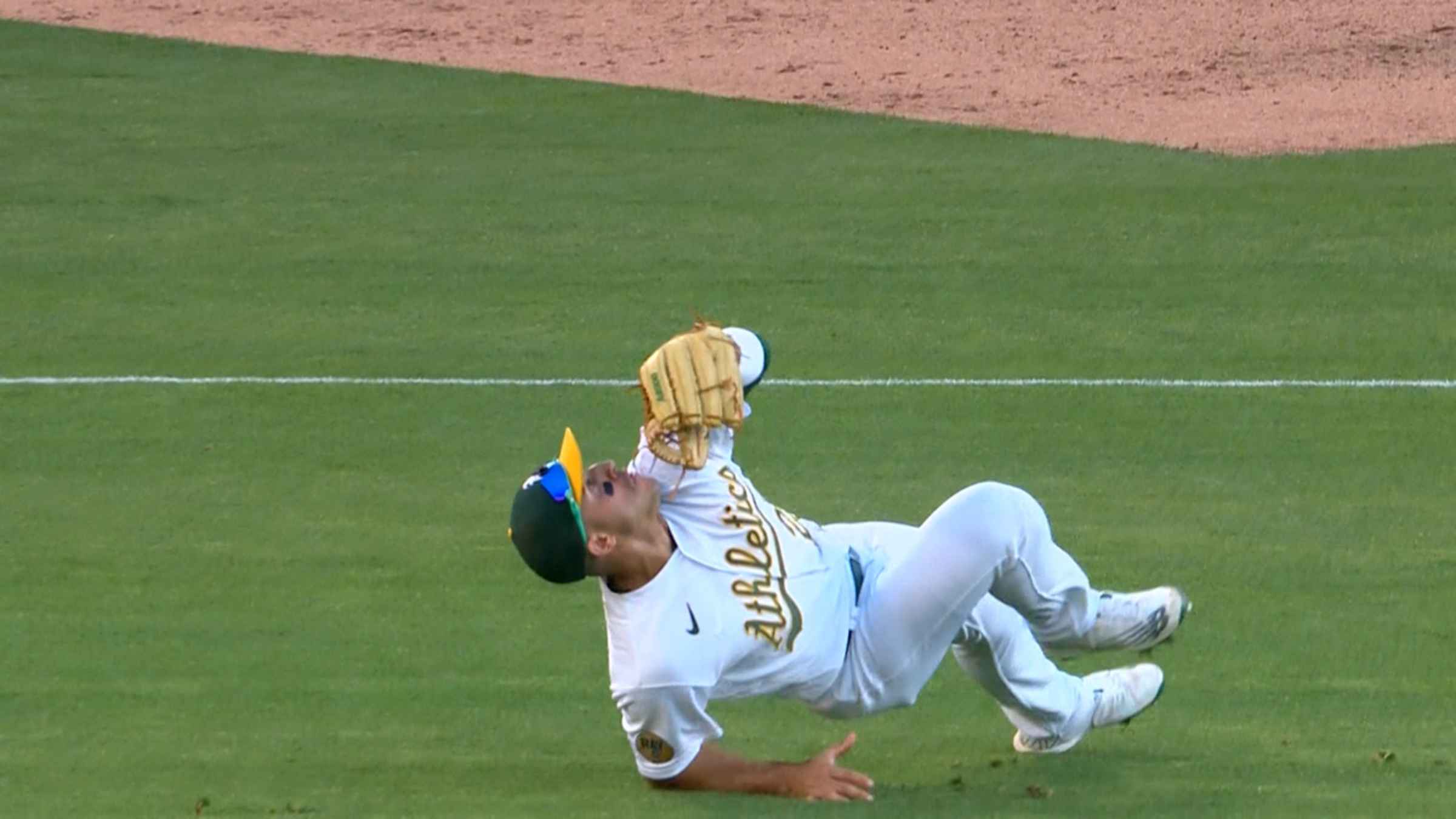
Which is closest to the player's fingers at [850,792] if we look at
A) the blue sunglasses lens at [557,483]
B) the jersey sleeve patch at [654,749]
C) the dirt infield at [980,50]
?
the jersey sleeve patch at [654,749]

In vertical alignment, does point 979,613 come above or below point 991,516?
below

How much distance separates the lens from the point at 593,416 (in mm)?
9562

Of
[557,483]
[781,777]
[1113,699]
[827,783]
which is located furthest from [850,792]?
[557,483]

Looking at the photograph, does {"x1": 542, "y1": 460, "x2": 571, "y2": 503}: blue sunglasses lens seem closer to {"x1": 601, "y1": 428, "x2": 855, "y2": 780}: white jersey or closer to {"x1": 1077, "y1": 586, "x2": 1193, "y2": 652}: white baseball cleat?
{"x1": 601, "y1": 428, "x2": 855, "y2": 780}: white jersey

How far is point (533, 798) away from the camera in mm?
5789

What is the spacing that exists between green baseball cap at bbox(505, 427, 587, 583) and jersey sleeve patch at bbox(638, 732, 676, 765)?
1.32 feet

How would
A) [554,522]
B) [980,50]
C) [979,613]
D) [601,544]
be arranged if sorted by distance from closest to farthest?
[554,522]
[601,544]
[979,613]
[980,50]

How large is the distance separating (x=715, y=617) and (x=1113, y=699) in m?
1.10

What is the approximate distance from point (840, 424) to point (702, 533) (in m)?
3.80

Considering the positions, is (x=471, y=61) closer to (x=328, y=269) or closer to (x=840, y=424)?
(x=328, y=269)

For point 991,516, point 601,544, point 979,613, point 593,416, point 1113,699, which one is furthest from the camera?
point 593,416

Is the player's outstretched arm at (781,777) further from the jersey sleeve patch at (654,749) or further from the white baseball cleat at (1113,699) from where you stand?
the white baseball cleat at (1113,699)

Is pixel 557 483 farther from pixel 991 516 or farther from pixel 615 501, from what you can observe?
pixel 991 516

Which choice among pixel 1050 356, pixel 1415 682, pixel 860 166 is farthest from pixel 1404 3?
pixel 1415 682
